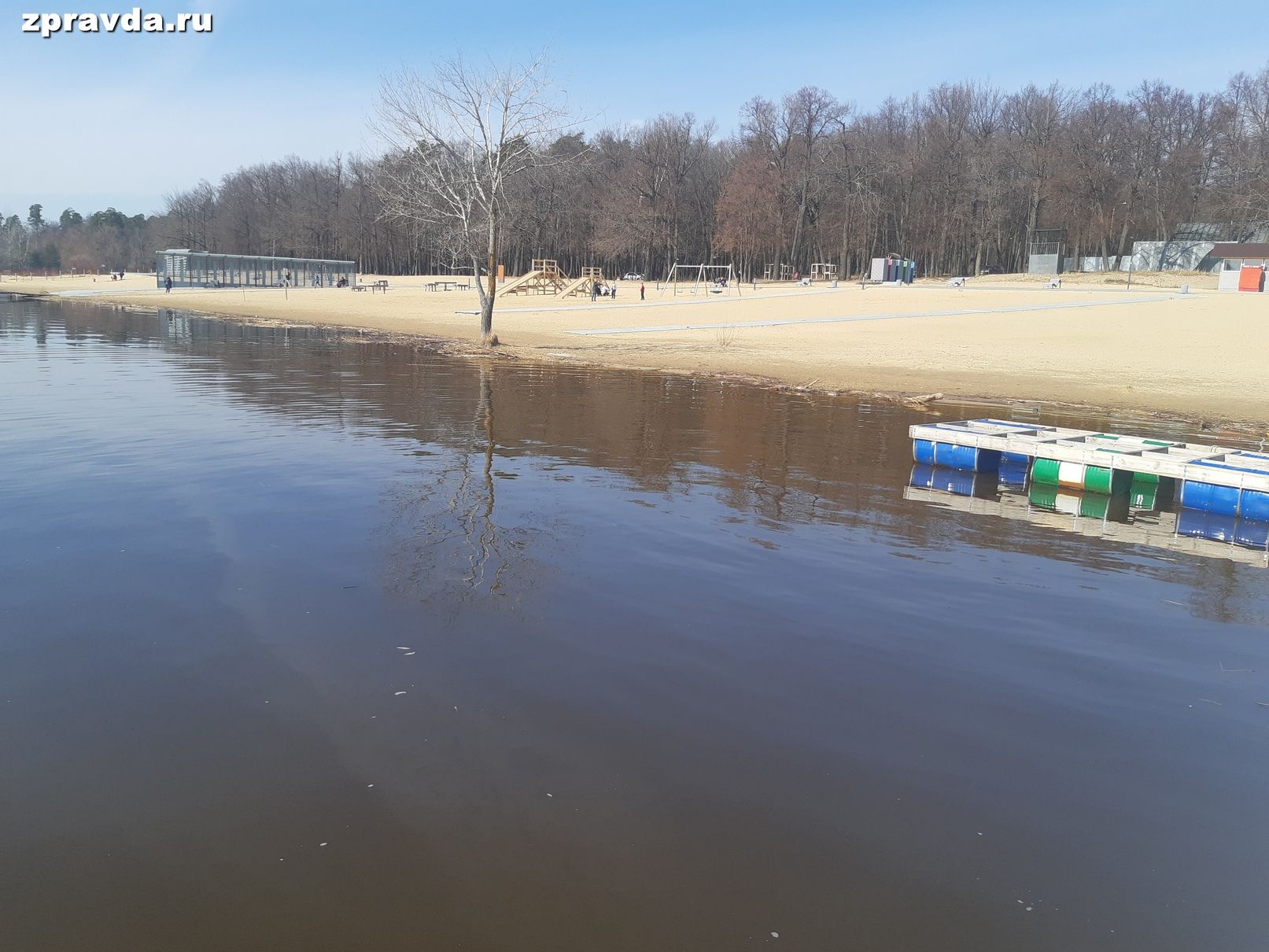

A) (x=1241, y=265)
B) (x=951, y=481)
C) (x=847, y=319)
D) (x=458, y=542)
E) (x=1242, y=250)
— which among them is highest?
(x=1242, y=250)

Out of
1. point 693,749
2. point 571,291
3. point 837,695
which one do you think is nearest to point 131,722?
point 693,749

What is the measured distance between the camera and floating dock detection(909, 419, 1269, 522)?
39.1 feet

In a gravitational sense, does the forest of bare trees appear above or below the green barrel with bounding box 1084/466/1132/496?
above

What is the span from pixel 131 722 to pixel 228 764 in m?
0.89

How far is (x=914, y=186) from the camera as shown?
3268 inches

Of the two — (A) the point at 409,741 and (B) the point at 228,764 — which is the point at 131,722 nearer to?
(B) the point at 228,764

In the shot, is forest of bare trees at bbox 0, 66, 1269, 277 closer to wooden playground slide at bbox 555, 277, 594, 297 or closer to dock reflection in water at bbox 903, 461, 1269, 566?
wooden playground slide at bbox 555, 277, 594, 297

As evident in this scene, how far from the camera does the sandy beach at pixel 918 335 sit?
22953 mm

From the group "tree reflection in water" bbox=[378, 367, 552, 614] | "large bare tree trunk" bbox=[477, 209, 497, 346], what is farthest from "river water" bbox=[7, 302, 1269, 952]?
"large bare tree trunk" bbox=[477, 209, 497, 346]

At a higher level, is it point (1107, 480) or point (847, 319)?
point (847, 319)

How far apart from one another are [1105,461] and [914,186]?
76338 mm

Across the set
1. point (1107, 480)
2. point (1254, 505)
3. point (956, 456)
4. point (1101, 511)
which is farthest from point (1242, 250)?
point (1101, 511)

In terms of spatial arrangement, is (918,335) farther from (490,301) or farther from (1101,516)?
(1101,516)

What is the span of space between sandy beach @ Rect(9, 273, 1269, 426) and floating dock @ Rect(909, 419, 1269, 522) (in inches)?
272
